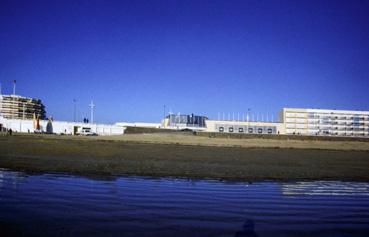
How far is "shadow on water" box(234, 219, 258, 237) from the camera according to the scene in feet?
20.2

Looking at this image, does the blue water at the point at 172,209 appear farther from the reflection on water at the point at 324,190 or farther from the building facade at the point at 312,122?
the building facade at the point at 312,122

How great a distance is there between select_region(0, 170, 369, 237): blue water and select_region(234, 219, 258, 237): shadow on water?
0.06ft

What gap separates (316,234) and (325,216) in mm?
1830

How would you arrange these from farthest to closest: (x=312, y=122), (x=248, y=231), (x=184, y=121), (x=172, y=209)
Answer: (x=312, y=122), (x=184, y=121), (x=172, y=209), (x=248, y=231)

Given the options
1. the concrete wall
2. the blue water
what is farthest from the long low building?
the blue water

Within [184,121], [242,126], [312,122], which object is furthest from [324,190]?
[312,122]

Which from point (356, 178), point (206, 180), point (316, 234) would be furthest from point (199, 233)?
point (356, 178)

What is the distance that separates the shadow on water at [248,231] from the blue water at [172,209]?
0.02m

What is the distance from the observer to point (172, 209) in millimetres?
8250

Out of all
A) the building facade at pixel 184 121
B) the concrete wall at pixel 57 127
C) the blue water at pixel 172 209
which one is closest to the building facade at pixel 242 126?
the building facade at pixel 184 121

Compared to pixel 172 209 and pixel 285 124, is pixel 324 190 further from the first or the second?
pixel 285 124

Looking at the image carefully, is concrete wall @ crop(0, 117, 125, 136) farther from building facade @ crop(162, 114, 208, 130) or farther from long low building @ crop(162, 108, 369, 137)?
building facade @ crop(162, 114, 208, 130)

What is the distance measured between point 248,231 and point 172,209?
2309mm

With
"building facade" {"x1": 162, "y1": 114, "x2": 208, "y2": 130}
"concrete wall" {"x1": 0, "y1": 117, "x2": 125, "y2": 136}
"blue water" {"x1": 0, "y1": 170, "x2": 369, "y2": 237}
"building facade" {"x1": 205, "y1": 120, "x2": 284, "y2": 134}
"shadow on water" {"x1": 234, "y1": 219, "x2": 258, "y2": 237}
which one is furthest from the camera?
"building facade" {"x1": 162, "y1": 114, "x2": 208, "y2": 130}
